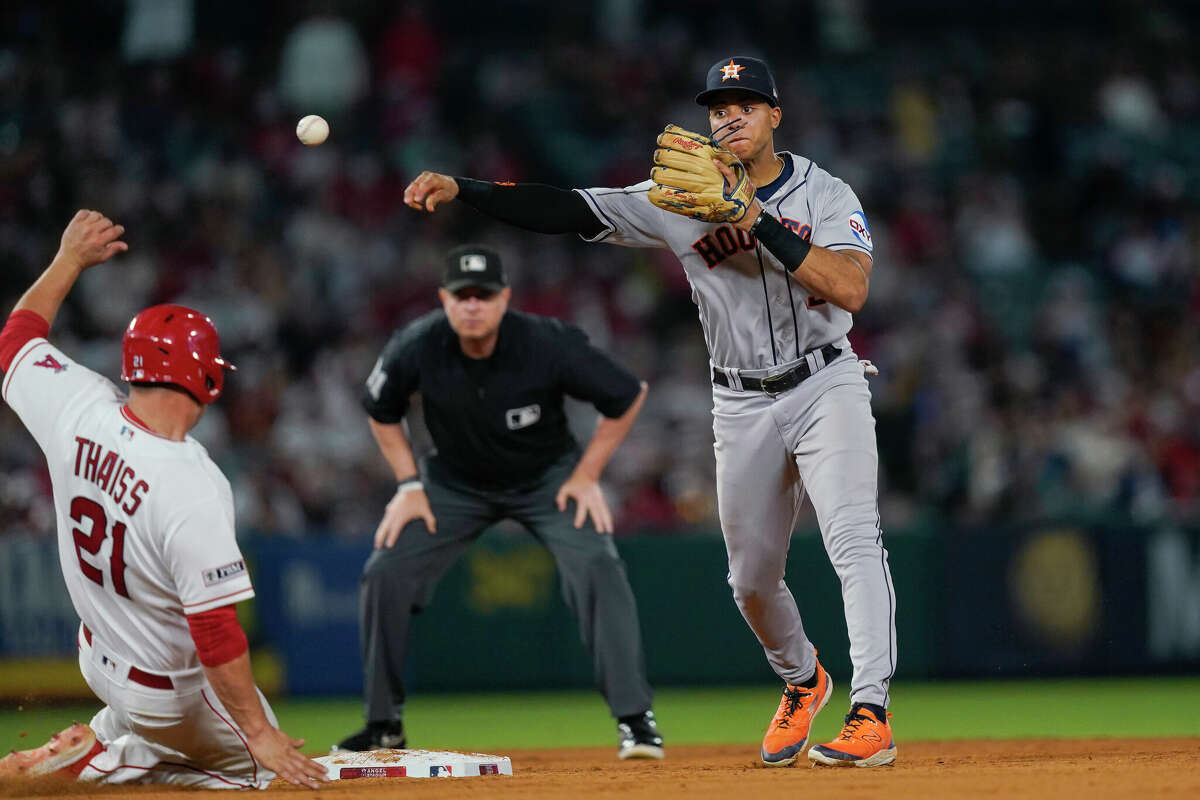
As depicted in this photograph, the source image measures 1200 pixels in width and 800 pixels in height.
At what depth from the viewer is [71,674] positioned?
9555 millimetres

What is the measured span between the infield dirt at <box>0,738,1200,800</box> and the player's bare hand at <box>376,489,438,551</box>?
1.30 meters

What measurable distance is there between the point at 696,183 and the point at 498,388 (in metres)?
1.87

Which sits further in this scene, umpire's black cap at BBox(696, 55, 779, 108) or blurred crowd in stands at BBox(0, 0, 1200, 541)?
blurred crowd in stands at BBox(0, 0, 1200, 541)

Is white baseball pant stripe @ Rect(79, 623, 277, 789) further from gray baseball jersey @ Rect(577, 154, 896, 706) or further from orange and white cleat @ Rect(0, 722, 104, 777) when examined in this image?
gray baseball jersey @ Rect(577, 154, 896, 706)

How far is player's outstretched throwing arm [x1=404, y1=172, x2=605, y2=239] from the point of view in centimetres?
533

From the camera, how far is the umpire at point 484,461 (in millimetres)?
6480

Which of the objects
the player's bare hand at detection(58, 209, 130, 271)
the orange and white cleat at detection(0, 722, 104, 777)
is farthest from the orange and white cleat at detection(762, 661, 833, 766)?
the player's bare hand at detection(58, 209, 130, 271)

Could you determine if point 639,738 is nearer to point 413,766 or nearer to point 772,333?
point 413,766

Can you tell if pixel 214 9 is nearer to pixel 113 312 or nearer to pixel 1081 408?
pixel 113 312

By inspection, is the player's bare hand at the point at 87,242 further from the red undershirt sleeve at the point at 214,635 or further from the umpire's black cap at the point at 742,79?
the umpire's black cap at the point at 742,79

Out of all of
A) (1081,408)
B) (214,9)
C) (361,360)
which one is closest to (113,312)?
(361,360)

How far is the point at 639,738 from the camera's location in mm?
6352

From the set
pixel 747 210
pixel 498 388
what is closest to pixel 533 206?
pixel 747 210

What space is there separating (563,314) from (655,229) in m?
7.19
